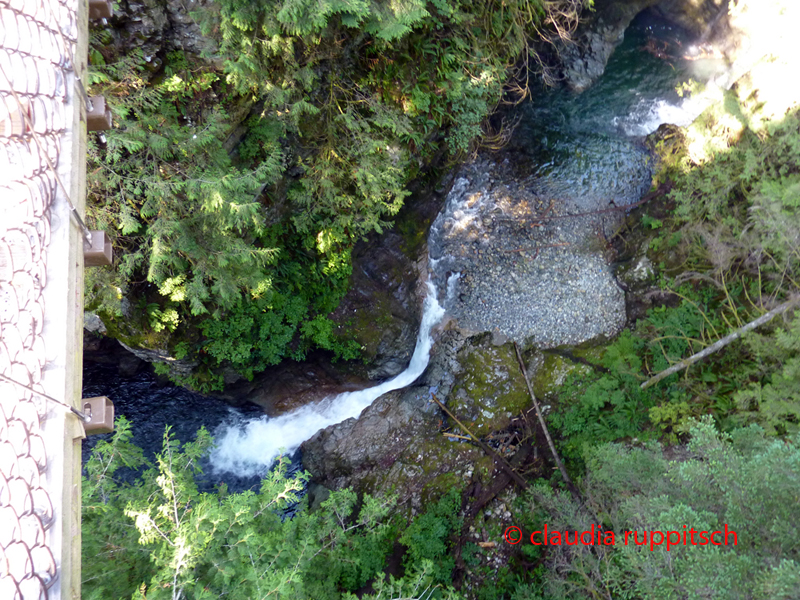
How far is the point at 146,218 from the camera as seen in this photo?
20.8 feet

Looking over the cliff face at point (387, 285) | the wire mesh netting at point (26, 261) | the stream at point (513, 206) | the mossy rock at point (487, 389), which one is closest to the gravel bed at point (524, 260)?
the stream at point (513, 206)

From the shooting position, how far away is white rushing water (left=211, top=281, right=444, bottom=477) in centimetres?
959

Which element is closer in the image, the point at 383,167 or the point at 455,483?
the point at 383,167

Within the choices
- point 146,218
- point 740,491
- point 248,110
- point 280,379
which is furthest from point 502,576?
point 248,110

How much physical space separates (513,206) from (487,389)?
5.26 m

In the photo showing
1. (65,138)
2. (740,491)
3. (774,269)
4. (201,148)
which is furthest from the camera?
(774,269)

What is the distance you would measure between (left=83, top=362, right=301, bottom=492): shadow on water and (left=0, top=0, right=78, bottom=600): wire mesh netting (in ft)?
21.8

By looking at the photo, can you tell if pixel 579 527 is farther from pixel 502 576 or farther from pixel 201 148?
pixel 201 148

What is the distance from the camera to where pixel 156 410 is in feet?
30.5

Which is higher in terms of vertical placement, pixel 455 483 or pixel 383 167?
pixel 383 167

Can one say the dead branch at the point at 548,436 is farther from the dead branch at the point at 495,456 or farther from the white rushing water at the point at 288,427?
the white rushing water at the point at 288,427

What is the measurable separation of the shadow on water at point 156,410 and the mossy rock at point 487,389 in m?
4.23

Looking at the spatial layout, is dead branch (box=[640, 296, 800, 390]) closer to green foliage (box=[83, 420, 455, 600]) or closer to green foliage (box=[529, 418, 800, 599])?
green foliage (box=[529, 418, 800, 599])

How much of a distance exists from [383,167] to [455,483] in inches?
268
